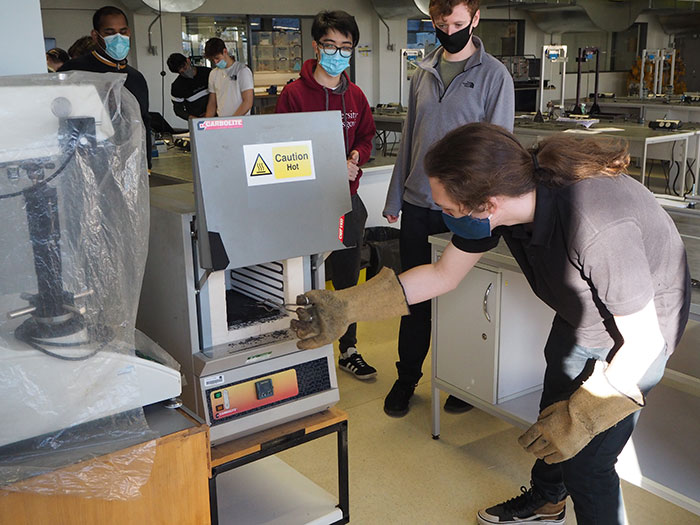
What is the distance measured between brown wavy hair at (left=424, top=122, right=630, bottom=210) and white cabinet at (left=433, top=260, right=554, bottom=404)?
29.3 inches

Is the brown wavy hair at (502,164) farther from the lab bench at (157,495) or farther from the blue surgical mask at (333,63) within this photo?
the blue surgical mask at (333,63)

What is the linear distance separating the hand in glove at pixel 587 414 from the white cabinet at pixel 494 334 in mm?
694

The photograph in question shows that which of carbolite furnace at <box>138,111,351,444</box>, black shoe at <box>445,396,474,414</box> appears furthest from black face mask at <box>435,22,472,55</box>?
black shoe at <box>445,396,474,414</box>

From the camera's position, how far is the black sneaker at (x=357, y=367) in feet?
9.65

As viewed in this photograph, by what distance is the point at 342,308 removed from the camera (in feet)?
5.08

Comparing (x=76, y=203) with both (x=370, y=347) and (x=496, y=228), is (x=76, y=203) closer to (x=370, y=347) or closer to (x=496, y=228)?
(x=496, y=228)

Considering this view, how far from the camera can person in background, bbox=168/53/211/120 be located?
5.98m

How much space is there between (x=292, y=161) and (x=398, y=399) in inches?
56.4

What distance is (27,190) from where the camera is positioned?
110 cm

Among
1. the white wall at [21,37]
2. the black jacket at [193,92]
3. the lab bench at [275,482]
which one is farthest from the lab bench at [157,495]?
the black jacket at [193,92]

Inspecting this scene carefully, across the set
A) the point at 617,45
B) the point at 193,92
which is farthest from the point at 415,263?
the point at 617,45

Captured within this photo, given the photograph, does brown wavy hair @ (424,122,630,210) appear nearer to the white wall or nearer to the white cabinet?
the white cabinet

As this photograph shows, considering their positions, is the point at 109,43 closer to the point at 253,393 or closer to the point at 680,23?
the point at 253,393

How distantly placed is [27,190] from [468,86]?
62.6 inches
